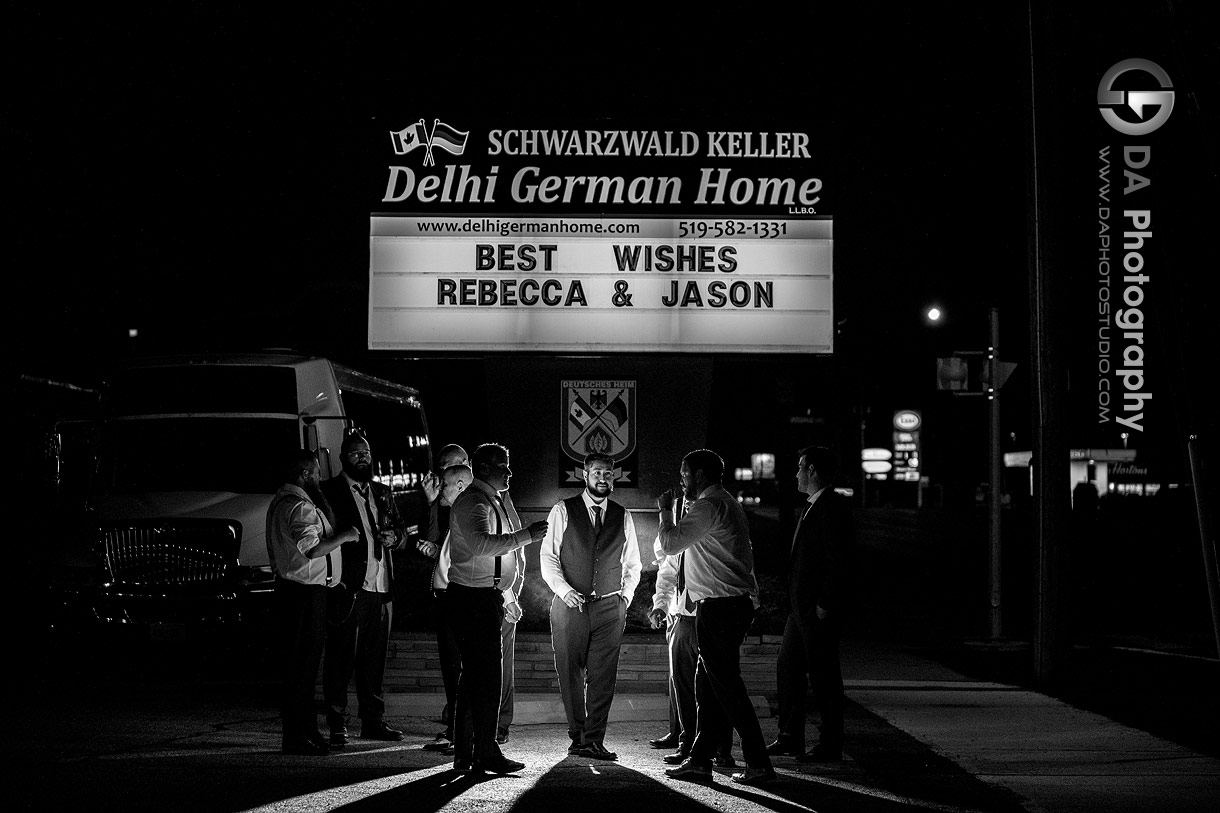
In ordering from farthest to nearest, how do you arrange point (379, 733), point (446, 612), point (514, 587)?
point (379, 733) → point (514, 587) → point (446, 612)

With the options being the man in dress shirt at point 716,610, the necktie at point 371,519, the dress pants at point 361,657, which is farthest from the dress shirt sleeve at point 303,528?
the man in dress shirt at point 716,610

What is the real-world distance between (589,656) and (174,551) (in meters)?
6.15

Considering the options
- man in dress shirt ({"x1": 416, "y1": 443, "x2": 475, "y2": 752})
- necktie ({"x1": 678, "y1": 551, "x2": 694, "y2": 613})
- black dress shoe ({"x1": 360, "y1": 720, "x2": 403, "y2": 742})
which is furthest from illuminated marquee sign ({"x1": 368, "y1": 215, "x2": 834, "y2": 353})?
necktie ({"x1": 678, "y1": 551, "x2": 694, "y2": 613})

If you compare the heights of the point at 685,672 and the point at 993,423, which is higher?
the point at 993,423

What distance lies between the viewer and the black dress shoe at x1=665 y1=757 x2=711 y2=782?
26.0 feet

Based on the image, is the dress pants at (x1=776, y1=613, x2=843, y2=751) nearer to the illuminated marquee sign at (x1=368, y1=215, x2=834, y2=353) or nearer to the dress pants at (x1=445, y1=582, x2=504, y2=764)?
the dress pants at (x1=445, y1=582, x2=504, y2=764)

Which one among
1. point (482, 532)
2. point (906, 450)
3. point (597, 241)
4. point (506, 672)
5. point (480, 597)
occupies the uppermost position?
point (906, 450)

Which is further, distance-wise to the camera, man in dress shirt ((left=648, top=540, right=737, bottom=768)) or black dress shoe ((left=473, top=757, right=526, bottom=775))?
man in dress shirt ((left=648, top=540, right=737, bottom=768))

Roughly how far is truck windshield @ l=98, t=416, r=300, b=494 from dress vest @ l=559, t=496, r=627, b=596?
6.31 meters

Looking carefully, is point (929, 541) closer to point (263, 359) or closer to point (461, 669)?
point (263, 359)

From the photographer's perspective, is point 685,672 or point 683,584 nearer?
point 683,584

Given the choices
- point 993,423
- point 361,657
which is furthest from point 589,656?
point 993,423

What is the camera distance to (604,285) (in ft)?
46.8

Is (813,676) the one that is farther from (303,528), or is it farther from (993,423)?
(993,423)
